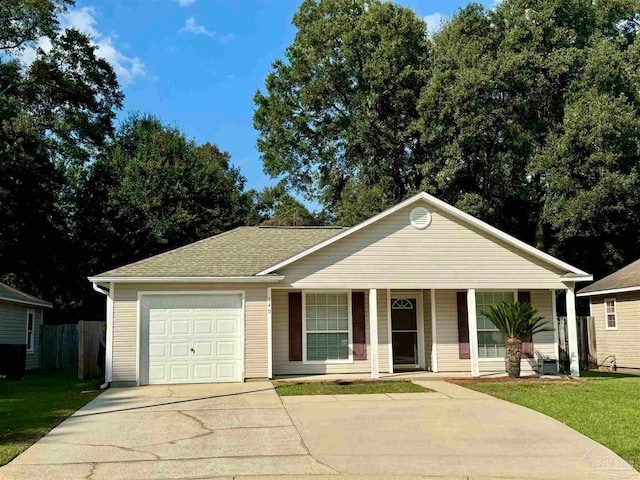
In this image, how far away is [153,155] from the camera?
105 feet

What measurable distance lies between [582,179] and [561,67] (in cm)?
534

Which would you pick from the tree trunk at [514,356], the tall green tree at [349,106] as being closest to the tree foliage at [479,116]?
the tall green tree at [349,106]

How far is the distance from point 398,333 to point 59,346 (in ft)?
43.4

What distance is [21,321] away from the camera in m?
22.3

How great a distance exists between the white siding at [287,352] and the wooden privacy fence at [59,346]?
9.87m

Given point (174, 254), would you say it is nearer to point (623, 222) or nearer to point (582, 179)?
point (582, 179)

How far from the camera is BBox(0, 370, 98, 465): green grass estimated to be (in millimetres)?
8805

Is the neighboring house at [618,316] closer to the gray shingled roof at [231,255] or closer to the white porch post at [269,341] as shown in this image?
the gray shingled roof at [231,255]

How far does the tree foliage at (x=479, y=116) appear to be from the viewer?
2781cm

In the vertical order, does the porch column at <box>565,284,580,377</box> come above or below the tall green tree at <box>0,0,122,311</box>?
below

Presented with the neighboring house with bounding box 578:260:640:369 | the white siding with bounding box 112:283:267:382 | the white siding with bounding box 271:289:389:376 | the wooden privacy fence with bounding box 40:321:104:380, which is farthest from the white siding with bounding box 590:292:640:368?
the wooden privacy fence with bounding box 40:321:104:380

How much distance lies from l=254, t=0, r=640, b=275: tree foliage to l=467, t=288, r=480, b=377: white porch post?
12.8 m

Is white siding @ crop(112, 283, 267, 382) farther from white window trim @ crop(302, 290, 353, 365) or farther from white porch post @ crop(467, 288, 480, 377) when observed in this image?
white porch post @ crop(467, 288, 480, 377)

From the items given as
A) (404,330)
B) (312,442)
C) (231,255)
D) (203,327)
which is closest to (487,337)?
(404,330)
